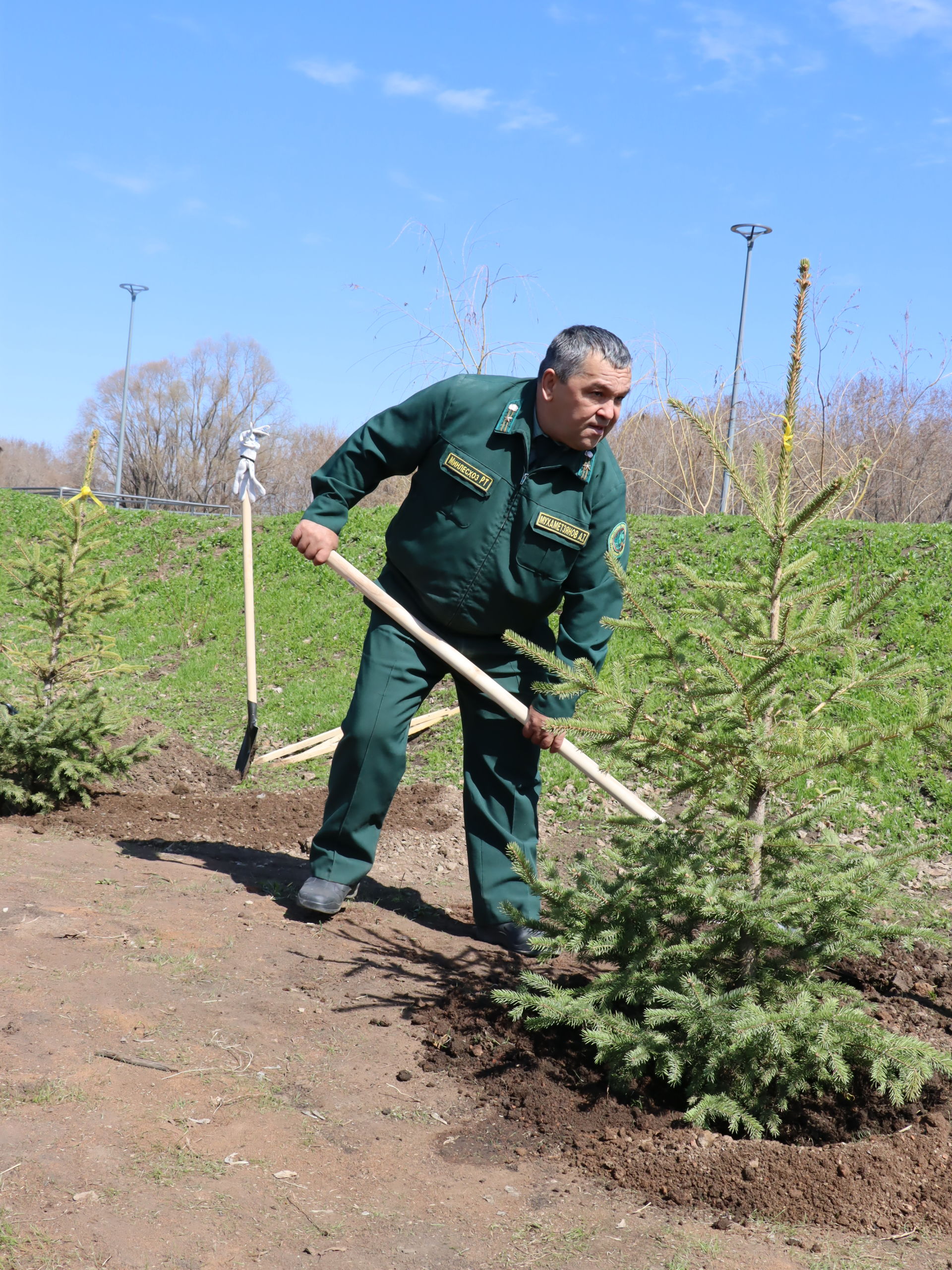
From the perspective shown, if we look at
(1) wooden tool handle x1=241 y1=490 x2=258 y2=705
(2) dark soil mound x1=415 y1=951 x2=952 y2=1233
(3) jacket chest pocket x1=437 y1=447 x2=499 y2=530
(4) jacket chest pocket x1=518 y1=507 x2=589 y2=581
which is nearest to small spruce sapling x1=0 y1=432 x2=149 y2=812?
(1) wooden tool handle x1=241 y1=490 x2=258 y2=705

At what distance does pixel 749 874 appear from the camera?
9.37 feet

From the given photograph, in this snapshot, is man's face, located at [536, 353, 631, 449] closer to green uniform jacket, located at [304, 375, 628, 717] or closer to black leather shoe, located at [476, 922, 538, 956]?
green uniform jacket, located at [304, 375, 628, 717]

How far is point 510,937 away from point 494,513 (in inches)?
63.6

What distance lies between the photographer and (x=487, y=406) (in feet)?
12.7

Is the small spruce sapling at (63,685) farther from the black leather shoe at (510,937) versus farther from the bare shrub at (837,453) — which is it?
the bare shrub at (837,453)

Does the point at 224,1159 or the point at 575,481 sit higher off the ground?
the point at 575,481

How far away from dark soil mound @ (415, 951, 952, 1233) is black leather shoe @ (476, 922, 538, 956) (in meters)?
A: 0.59

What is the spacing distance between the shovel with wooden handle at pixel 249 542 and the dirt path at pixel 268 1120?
290cm

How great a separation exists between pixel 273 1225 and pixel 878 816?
5.02 m

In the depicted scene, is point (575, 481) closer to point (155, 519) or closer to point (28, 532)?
point (155, 519)

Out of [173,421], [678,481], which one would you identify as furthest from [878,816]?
[173,421]

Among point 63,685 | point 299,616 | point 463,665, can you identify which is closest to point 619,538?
point 463,665

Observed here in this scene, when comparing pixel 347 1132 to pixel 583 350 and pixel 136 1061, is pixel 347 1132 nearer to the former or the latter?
pixel 136 1061

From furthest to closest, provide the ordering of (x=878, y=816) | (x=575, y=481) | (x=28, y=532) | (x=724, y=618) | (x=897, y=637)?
(x=28, y=532) → (x=897, y=637) → (x=878, y=816) → (x=575, y=481) → (x=724, y=618)
